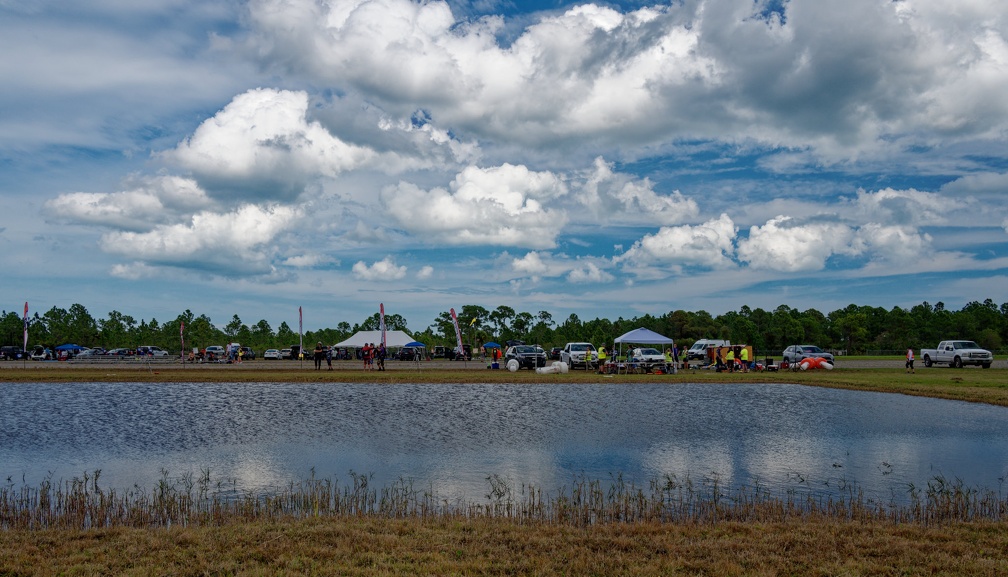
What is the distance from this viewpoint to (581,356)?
5425 cm

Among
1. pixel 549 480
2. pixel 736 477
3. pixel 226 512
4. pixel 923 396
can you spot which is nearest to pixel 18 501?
pixel 226 512

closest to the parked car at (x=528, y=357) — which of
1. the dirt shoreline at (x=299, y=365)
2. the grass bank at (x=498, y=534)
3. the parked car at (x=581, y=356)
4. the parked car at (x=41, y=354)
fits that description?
the parked car at (x=581, y=356)

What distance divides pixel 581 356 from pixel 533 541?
150 feet

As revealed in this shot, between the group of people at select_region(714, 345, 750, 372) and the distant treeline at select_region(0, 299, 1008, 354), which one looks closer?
the group of people at select_region(714, 345, 750, 372)

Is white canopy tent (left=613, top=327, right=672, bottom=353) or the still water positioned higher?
white canopy tent (left=613, top=327, right=672, bottom=353)

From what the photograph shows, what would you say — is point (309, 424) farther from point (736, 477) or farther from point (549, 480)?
point (736, 477)

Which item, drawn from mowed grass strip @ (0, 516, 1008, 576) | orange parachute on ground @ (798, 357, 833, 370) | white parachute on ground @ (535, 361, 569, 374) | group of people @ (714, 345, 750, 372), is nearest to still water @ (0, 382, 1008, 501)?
mowed grass strip @ (0, 516, 1008, 576)

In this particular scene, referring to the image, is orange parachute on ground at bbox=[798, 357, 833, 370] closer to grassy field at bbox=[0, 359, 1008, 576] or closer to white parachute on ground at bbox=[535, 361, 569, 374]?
white parachute on ground at bbox=[535, 361, 569, 374]

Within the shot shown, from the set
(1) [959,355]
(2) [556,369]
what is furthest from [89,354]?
(1) [959,355]

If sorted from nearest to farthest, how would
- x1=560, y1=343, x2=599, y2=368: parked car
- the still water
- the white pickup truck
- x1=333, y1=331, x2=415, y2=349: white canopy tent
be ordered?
the still water → the white pickup truck → x1=560, y1=343, x2=599, y2=368: parked car → x1=333, y1=331, x2=415, y2=349: white canopy tent

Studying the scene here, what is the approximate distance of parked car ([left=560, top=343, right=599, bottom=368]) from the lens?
172 feet

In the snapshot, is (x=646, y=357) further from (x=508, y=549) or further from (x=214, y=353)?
(x=214, y=353)

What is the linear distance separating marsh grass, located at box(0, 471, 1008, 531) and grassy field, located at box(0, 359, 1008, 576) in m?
0.05

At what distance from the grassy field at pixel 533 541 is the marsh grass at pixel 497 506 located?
54 mm
